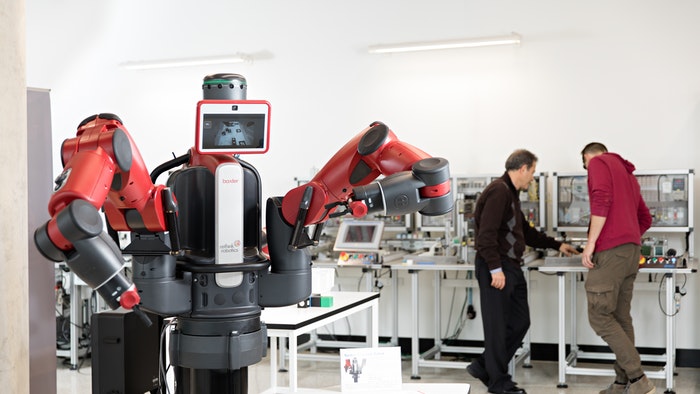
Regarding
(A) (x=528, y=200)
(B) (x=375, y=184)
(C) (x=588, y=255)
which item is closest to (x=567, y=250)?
(A) (x=528, y=200)

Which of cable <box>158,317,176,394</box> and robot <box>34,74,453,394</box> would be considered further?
cable <box>158,317,176,394</box>

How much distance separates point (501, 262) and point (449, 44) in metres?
2.04

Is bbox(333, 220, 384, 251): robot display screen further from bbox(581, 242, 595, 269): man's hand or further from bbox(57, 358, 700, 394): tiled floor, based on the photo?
bbox(581, 242, 595, 269): man's hand

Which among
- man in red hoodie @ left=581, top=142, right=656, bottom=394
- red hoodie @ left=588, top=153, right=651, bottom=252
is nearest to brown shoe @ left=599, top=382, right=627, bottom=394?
man in red hoodie @ left=581, top=142, right=656, bottom=394

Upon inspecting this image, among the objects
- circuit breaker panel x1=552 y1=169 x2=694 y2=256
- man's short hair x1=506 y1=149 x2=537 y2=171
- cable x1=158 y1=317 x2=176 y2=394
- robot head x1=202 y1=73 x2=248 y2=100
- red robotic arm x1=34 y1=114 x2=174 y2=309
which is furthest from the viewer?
circuit breaker panel x1=552 y1=169 x2=694 y2=256

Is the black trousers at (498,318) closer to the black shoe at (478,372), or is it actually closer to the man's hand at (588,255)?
the black shoe at (478,372)

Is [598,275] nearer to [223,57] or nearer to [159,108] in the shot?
[223,57]

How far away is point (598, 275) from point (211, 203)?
390 centimetres

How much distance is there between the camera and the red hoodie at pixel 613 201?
5125mm

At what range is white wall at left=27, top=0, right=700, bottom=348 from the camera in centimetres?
640

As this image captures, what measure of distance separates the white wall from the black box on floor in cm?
401

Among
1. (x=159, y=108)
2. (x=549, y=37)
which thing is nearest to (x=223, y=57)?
(x=159, y=108)

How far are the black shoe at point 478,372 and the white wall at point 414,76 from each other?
131 centimetres

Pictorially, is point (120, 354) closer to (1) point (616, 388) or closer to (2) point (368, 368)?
(2) point (368, 368)
